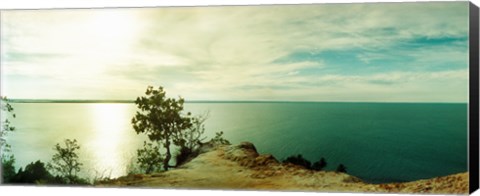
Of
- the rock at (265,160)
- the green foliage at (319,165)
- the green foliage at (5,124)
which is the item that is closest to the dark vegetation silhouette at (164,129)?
the rock at (265,160)

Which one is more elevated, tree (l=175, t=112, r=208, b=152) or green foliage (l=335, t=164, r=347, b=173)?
tree (l=175, t=112, r=208, b=152)

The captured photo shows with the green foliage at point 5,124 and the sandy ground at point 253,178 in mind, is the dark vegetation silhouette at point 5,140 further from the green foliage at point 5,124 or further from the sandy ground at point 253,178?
the sandy ground at point 253,178

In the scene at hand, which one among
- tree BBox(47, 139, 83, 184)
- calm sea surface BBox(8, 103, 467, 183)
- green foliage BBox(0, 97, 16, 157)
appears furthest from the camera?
green foliage BBox(0, 97, 16, 157)

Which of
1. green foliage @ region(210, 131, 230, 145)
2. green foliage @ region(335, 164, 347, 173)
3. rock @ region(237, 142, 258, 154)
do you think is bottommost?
green foliage @ region(335, 164, 347, 173)

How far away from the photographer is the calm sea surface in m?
9.68

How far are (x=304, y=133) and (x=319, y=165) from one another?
1.19 ft

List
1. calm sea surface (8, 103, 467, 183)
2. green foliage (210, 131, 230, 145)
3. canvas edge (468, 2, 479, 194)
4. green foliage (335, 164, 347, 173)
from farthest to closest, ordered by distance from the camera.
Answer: green foliage (210, 131, 230, 145)
green foliage (335, 164, 347, 173)
calm sea surface (8, 103, 467, 183)
canvas edge (468, 2, 479, 194)

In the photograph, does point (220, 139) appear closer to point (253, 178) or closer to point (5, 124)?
point (253, 178)

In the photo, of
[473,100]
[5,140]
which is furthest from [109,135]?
[473,100]

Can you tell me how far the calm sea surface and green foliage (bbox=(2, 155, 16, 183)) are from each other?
0.30 feet

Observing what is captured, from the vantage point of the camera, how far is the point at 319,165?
10016 mm

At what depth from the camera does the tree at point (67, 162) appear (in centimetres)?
1062

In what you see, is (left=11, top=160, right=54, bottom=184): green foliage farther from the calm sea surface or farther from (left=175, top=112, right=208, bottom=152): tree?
(left=175, top=112, right=208, bottom=152): tree

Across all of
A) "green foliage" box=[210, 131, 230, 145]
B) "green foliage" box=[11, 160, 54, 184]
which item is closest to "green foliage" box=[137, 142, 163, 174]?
"green foliage" box=[210, 131, 230, 145]
